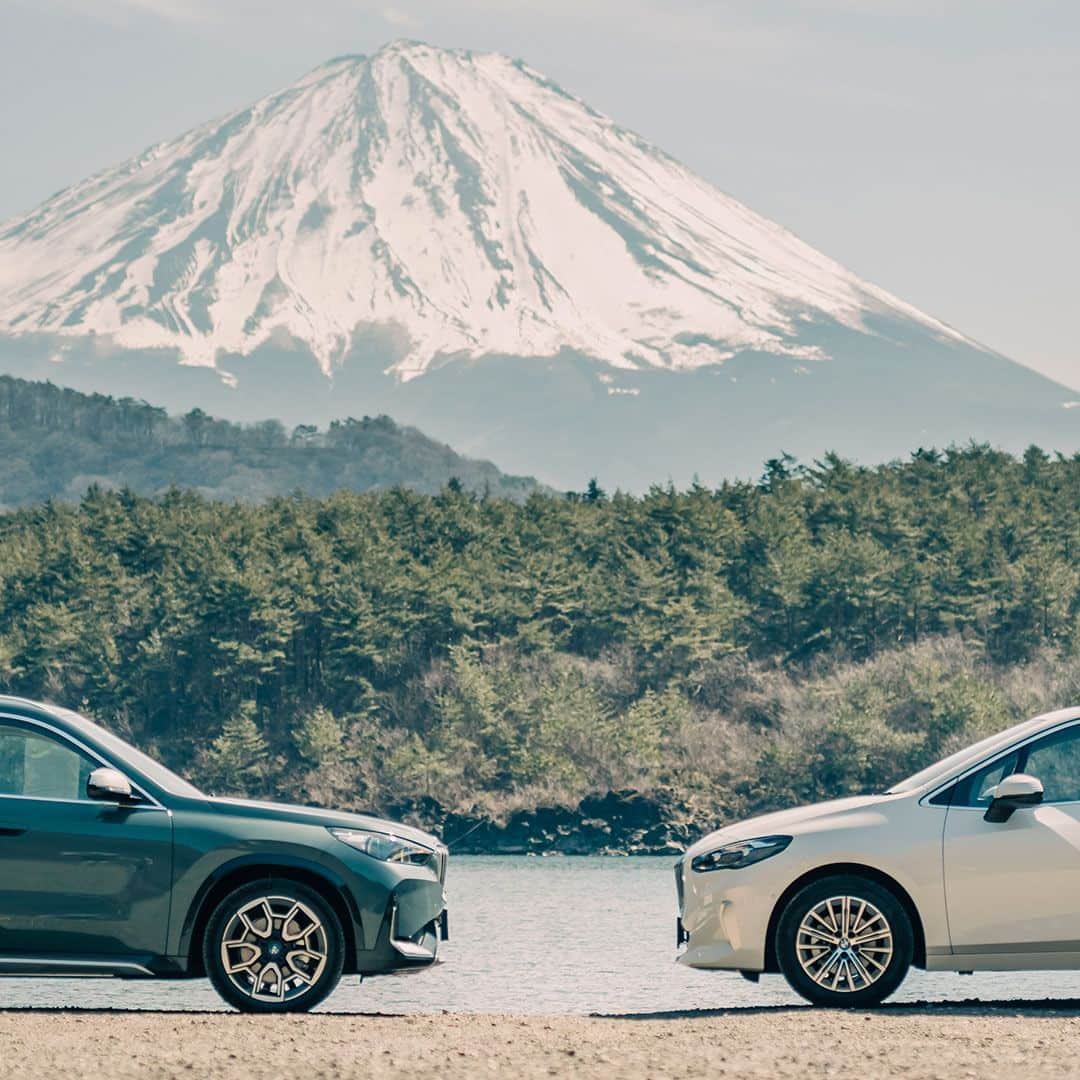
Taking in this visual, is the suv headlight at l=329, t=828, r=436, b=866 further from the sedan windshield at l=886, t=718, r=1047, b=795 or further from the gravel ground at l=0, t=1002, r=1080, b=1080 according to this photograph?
the sedan windshield at l=886, t=718, r=1047, b=795

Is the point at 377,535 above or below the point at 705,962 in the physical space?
above

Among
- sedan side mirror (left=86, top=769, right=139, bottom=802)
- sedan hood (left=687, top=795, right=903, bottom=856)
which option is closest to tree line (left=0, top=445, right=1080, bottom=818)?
sedan hood (left=687, top=795, right=903, bottom=856)

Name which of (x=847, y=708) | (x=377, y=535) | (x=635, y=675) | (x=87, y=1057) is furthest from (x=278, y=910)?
(x=377, y=535)

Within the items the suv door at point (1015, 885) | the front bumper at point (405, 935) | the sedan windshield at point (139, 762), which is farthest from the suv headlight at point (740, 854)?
the sedan windshield at point (139, 762)

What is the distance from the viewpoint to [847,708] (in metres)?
80.6

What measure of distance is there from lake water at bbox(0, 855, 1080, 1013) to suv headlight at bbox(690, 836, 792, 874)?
1395mm

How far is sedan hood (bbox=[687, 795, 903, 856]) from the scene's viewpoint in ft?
41.4

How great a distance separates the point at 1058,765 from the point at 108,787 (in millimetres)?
4962

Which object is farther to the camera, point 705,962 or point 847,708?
point 847,708

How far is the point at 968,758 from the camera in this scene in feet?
41.5

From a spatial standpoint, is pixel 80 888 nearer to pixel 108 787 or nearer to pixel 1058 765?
pixel 108 787

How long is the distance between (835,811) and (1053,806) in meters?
1.15

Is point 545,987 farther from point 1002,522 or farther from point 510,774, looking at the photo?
point 1002,522

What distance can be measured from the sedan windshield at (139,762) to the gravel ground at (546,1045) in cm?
122
